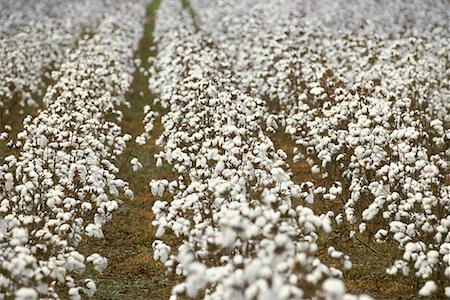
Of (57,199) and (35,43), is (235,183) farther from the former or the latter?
(35,43)

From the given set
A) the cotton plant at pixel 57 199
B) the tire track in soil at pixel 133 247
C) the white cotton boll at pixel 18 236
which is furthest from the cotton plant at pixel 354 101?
the white cotton boll at pixel 18 236

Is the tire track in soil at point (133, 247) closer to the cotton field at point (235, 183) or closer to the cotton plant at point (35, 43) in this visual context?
the cotton field at point (235, 183)

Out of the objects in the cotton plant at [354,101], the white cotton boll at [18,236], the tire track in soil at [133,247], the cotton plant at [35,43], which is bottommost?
the tire track in soil at [133,247]

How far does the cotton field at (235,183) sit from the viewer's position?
738 cm

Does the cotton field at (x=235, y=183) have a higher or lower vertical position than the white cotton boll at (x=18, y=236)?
lower

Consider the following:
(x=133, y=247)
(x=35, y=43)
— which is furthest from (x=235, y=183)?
(x=35, y=43)

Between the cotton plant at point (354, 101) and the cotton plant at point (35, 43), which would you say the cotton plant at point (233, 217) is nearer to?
the cotton plant at point (354, 101)

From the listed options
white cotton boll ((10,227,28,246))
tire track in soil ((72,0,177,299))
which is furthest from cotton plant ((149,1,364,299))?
white cotton boll ((10,227,28,246))

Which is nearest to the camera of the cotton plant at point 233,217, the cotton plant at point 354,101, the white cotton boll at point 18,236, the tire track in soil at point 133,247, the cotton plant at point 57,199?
the cotton plant at point 233,217

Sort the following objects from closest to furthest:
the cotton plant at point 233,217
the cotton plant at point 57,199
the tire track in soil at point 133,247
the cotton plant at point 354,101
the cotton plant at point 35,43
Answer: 1. the cotton plant at point 233,217
2. the cotton plant at point 57,199
3. the cotton plant at point 354,101
4. the tire track in soil at point 133,247
5. the cotton plant at point 35,43

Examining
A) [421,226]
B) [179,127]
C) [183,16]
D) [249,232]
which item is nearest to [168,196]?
[179,127]

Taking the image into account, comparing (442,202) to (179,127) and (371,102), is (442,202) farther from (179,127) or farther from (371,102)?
(179,127)

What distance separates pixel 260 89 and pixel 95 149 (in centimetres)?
804

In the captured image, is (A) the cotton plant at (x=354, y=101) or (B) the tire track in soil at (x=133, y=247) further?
(B) the tire track in soil at (x=133, y=247)
